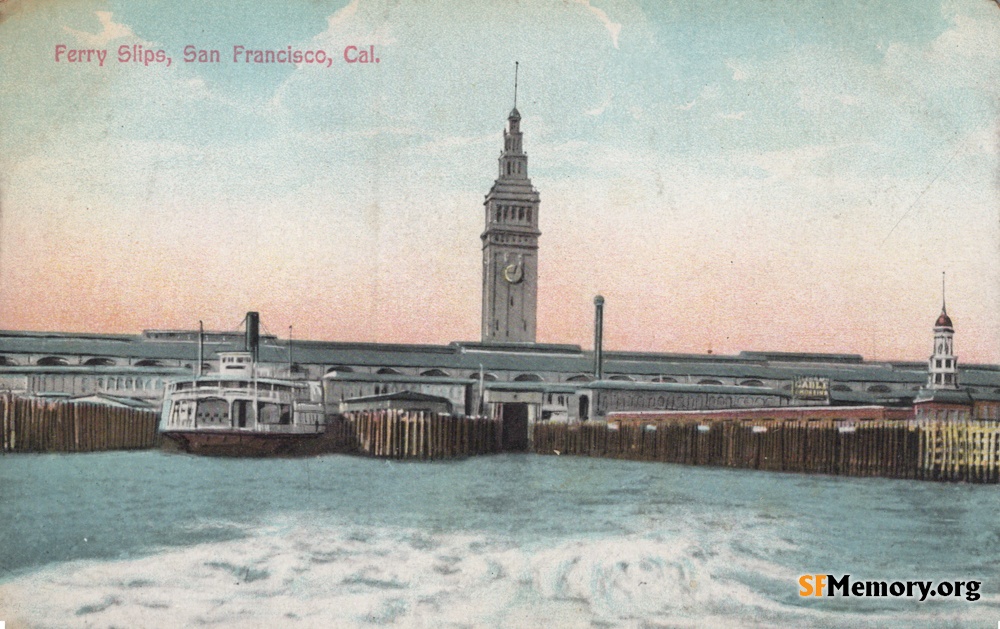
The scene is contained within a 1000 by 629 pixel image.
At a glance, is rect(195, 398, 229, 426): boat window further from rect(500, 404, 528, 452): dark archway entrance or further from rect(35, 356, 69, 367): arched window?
rect(500, 404, 528, 452): dark archway entrance

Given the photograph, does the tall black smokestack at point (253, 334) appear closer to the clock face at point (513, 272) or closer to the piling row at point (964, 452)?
the clock face at point (513, 272)

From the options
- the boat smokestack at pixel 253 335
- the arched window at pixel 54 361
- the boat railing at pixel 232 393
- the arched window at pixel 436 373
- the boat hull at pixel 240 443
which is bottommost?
the boat hull at pixel 240 443

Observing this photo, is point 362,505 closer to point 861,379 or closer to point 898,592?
point 898,592

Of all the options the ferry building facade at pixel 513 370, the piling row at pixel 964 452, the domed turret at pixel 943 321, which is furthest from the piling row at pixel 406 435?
the domed turret at pixel 943 321

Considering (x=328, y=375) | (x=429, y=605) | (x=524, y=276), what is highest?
(x=524, y=276)

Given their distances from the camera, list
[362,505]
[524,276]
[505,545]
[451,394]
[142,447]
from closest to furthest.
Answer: [505,545] < [362,505] < [524,276] < [142,447] < [451,394]

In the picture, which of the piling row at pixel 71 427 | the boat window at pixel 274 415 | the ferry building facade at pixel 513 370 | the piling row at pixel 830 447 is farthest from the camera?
the boat window at pixel 274 415

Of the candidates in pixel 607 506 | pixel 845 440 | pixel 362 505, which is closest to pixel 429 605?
pixel 362 505
